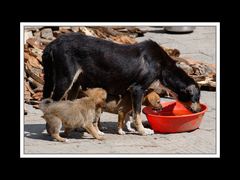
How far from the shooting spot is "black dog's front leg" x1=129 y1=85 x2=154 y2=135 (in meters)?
9.65

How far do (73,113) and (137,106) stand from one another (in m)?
1.00

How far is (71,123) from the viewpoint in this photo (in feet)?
30.3

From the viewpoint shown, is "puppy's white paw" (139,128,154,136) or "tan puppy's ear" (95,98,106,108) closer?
→ "tan puppy's ear" (95,98,106,108)

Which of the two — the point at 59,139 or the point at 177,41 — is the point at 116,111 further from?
the point at 177,41

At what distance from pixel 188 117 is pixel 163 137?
458 mm

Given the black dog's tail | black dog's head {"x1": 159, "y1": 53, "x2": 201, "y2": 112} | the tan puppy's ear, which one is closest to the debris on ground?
the black dog's tail

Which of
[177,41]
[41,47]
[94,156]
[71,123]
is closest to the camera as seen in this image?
[94,156]

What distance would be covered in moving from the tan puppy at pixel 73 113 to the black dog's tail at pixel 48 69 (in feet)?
1.44

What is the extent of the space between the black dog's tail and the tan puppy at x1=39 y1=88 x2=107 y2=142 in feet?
1.44

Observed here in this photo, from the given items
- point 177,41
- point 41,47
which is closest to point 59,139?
point 41,47

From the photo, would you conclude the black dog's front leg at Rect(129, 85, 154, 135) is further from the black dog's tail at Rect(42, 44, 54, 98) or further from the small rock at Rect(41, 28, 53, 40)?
the small rock at Rect(41, 28, 53, 40)

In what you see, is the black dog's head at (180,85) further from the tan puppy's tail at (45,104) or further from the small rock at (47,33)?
the small rock at (47,33)

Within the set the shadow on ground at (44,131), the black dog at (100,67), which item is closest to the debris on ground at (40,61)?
the shadow on ground at (44,131)

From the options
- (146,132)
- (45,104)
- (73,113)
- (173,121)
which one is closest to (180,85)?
(173,121)
